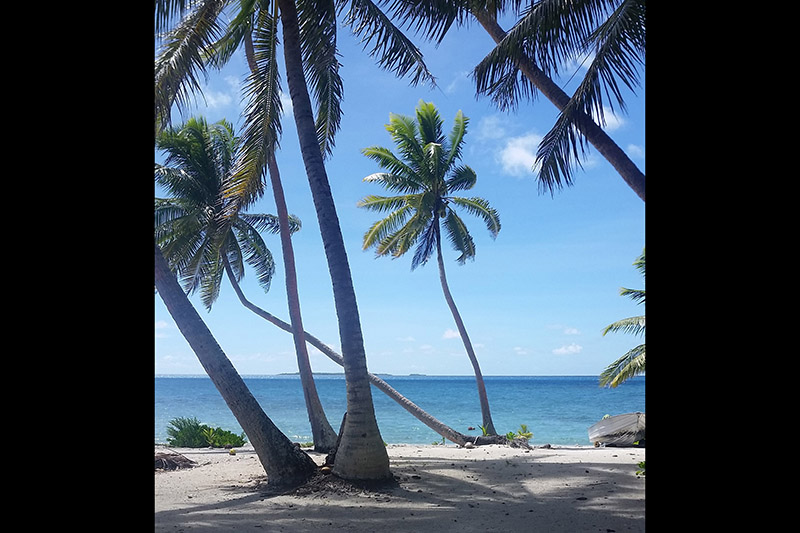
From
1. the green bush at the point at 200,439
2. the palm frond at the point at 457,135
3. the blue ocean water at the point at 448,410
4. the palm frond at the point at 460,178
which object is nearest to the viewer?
A: the green bush at the point at 200,439

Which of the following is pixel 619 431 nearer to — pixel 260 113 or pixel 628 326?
pixel 628 326

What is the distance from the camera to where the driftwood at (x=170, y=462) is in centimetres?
810

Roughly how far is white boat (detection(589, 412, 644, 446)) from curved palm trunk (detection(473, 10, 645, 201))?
18.0 ft

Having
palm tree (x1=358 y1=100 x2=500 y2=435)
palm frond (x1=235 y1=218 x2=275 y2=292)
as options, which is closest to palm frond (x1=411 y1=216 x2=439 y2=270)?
palm tree (x1=358 y1=100 x2=500 y2=435)

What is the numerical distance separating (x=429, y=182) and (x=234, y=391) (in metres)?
10.7

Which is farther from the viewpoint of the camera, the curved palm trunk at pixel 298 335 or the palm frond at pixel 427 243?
the palm frond at pixel 427 243

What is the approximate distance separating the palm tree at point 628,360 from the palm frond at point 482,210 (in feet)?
12.4

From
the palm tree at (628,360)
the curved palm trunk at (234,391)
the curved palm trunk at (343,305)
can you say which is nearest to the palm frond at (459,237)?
the palm tree at (628,360)

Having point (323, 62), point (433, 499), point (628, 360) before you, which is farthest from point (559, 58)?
point (628, 360)

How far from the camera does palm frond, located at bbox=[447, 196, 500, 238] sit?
53.1ft

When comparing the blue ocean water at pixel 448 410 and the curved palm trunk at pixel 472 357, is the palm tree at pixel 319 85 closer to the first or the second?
the curved palm trunk at pixel 472 357
